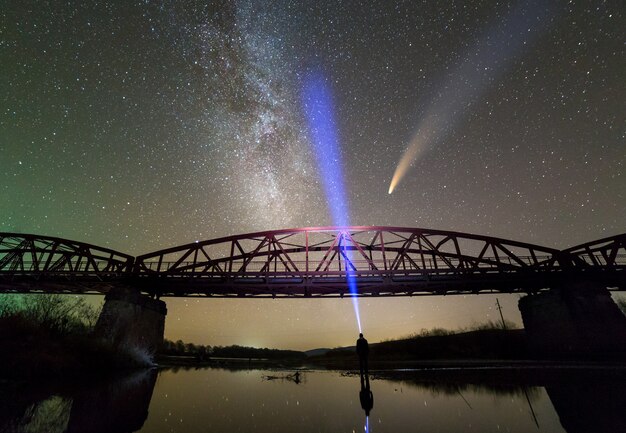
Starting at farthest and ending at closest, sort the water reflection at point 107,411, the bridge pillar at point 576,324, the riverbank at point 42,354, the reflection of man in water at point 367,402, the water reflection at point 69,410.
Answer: the bridge pillar at point 576,324
the riverbank at point 42,354
the reflection of man in water at point 367,402
the water reflection at point 107,411
the water reflection at point 69,410

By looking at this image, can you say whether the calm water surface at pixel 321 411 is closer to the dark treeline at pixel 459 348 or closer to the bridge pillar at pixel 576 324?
the bridge pillar at pixel 576 324

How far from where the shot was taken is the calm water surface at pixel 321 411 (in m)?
5.09

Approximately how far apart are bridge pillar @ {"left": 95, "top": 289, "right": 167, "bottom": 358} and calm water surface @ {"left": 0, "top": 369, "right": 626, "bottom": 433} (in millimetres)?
17126

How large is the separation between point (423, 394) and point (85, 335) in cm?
1704

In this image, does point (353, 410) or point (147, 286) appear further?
point (147, 286)

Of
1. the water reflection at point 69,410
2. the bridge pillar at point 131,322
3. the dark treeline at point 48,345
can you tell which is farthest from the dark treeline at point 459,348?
the water reflection at point 69,410

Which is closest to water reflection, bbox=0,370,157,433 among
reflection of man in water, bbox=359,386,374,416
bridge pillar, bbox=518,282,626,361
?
reflection of man in water, bbox=359,386,374,416

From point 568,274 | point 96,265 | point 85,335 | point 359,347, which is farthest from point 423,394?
point 96,265

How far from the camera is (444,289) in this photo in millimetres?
29219

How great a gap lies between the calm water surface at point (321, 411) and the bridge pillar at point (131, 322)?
56.2ft

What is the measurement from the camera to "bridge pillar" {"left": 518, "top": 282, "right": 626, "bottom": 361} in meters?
22.9

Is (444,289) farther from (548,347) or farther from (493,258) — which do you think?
(548,347)

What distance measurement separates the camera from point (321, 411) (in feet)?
22.3

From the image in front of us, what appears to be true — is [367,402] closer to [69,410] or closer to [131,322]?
[69,410]
